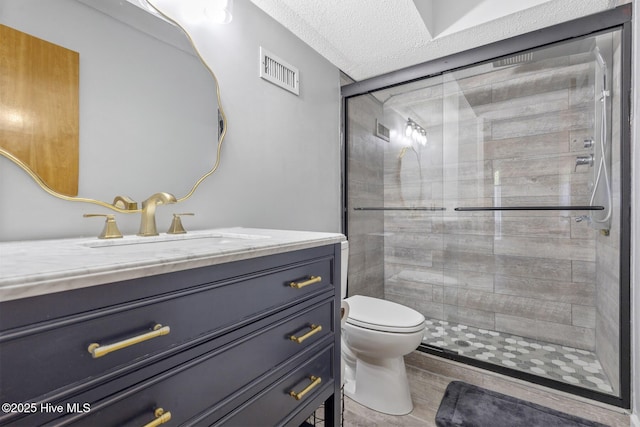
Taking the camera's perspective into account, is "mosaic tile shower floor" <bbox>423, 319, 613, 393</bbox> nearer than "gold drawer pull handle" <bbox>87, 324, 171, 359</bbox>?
No

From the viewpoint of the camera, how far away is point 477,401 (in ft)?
5.61

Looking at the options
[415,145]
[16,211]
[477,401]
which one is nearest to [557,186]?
[415,145]

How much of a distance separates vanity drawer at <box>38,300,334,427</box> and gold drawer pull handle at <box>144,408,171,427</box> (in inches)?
0.4

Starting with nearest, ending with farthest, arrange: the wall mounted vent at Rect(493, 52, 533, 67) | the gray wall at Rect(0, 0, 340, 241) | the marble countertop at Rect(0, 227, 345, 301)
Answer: the marble countertop at Rect(0, 227, 345, 301) < the gray wall at Rect(0, 0, 340, 241) < the wall mounted vent at Rect(493, 52, 533, 67)

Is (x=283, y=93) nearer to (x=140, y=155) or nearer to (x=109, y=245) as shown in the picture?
(x=140, y=155)

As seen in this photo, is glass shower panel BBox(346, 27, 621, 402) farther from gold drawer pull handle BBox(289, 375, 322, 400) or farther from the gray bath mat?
gold drawer pull handle BBox(289, 375, 322, 400)

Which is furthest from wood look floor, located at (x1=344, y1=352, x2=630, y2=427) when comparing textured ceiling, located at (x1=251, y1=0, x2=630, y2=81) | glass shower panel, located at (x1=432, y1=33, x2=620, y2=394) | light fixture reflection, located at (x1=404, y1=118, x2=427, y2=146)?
textured ceiling, located at (x1=251, y1=0, x2=630, y2=81)

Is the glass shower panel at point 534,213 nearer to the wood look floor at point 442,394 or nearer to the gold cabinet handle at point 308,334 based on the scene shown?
the wood look floor at point 442,394

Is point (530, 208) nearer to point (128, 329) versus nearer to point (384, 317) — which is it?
point (384, 317)

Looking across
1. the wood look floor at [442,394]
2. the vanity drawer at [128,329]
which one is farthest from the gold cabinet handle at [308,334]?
the wood look floor at [442,394]

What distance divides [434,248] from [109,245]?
7.61ft

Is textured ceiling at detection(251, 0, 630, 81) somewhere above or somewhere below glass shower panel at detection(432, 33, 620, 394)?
above

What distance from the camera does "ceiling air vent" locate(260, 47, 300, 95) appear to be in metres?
1.68

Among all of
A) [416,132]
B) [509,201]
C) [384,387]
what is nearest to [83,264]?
[384,387]
